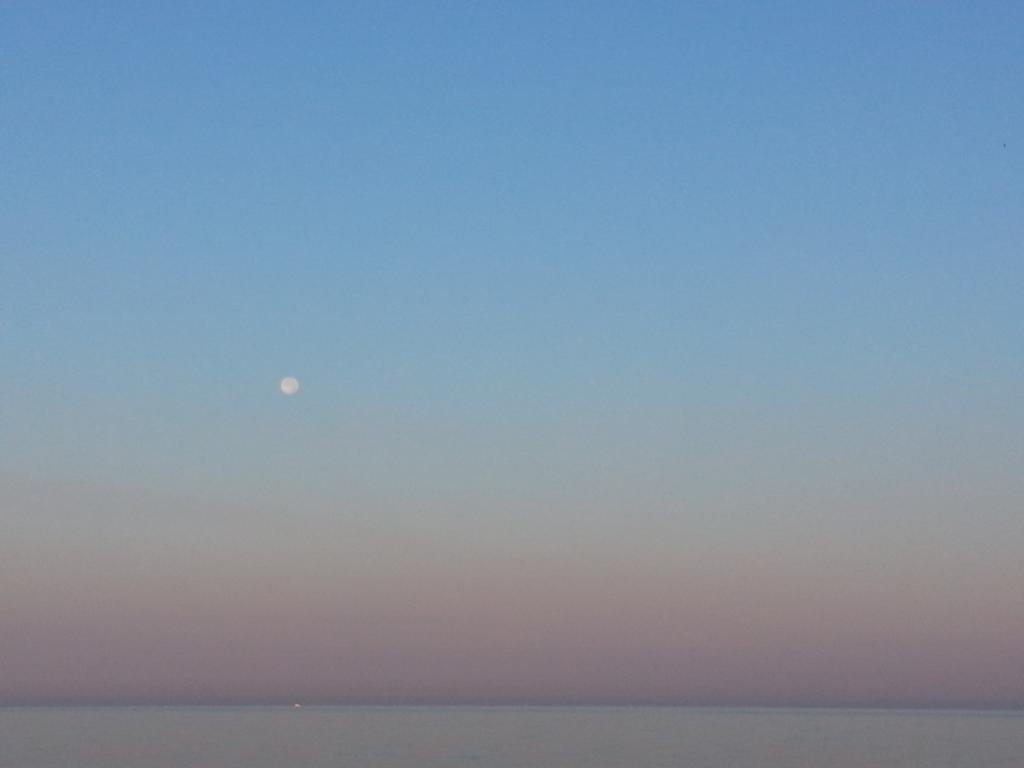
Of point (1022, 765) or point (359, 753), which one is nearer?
point (1022, 765)

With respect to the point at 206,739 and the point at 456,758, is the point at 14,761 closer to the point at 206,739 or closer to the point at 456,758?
the point at 456,758

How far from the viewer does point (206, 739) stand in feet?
432

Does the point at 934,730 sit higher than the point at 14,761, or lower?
higher

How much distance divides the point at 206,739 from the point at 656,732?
54998mm

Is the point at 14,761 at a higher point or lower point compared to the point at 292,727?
lower

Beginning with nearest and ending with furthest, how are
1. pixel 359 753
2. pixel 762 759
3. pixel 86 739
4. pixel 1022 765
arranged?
pixel 1022 765 < pixel 762 759 < pixel 359 753 < pixel 86 739

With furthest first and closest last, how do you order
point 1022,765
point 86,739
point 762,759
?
point 86,739 < point 762,759 < point 1022,765

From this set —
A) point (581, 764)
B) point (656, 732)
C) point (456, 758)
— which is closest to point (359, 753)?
point (456, 758)

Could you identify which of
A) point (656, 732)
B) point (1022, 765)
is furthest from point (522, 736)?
point (1022, 765)

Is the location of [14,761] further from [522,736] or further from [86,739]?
[522,736]

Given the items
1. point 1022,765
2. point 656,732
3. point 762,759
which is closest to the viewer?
point 1022,765

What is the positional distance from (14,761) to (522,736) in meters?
64.9

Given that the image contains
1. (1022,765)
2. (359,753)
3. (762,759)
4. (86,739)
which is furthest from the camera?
(86,739)

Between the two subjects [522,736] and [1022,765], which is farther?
[522,736]
